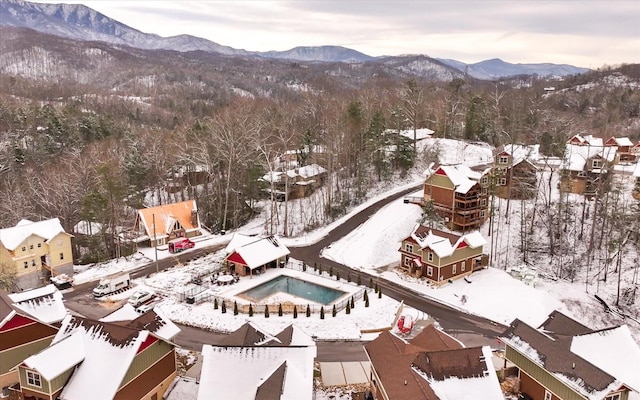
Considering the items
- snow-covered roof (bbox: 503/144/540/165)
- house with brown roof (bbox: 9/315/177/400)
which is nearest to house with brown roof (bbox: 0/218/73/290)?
→ house with brown roof (bbox: 9/315/177/400)

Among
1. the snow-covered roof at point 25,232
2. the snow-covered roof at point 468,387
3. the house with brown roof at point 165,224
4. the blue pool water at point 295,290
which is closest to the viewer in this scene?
the snow-covered roof at point 468,387

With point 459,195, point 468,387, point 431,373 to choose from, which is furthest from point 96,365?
point 459,195

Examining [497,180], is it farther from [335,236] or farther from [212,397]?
[212,397]

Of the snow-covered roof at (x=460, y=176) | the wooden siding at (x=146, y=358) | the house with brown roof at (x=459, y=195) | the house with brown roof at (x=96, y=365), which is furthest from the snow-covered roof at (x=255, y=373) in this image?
the snow-covered roof at (x=460, y=176)

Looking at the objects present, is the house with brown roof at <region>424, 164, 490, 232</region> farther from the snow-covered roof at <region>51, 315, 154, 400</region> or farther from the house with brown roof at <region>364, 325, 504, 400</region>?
the snow-covered roof at <region>51, 315, 154, 400</region>

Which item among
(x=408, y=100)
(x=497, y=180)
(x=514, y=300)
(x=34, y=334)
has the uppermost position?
(x=408, y=100)

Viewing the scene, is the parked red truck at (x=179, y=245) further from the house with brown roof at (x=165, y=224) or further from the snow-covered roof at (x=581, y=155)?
the snow-covered roof at (x=581, y=155)

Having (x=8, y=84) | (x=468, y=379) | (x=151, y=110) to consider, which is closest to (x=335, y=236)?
(x=468, y=379)
